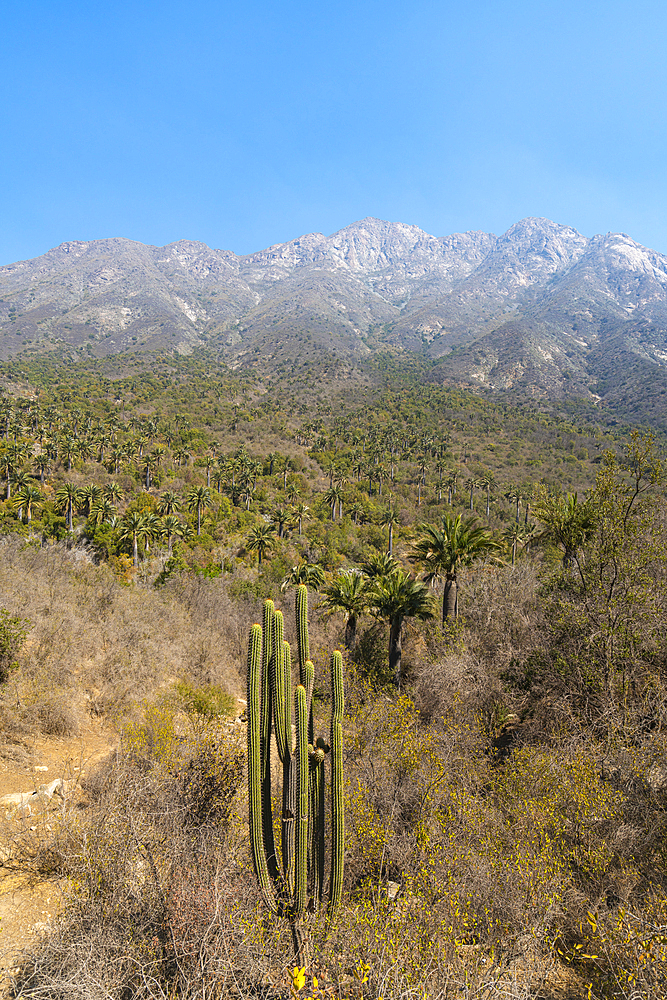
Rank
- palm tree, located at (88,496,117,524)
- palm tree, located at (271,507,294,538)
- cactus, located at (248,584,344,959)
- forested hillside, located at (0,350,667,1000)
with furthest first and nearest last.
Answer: palm tree, located at (271,507,294,538) < palm tree, located at (88,496,117,524) < cactus, located at (248,584,344,959) < forested hillside, located at (0,350,667,1000)

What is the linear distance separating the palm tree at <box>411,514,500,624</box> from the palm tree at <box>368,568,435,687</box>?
5.66 ft

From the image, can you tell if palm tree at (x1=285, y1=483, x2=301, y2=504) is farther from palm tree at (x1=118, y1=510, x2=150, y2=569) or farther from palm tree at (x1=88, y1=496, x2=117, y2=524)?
palm tree at (x1=118, y1=510, x2=150, y2=569)

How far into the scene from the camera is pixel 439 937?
5.58 m

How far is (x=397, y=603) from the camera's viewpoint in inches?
712

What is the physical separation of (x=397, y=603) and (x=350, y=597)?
414cm

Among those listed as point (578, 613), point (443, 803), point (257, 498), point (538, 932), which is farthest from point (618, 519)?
point (257, 498)

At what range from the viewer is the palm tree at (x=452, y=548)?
19594 mm

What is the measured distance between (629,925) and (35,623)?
1430cm

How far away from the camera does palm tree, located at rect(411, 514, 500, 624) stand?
1959 centimetres

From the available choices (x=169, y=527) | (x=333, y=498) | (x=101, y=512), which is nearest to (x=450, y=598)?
(x=169, y=527)

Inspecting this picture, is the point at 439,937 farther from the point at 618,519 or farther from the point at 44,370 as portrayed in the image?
the point at 44,370

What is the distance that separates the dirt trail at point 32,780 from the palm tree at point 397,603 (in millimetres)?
10474

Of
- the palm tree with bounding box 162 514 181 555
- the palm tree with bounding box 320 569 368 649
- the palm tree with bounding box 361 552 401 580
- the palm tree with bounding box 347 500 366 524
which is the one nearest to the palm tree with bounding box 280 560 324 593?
the palm tree with bounding box 320 569 368 649

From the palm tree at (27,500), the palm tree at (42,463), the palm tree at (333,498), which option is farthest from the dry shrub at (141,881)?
the palm tree at (42,463)
